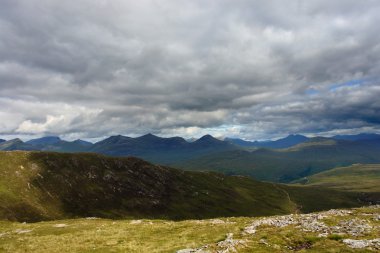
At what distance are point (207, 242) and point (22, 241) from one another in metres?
28.7

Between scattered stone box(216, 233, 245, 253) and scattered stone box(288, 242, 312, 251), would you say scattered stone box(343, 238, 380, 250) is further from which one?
scattered stone box(216, 233, 245, 253)

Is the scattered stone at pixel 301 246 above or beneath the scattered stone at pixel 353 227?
beneath

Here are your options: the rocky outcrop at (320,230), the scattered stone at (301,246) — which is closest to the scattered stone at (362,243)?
the rocky outcrop at (320,230)

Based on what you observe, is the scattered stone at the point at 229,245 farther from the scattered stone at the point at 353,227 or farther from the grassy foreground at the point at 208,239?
the scattered stone at the point at 353,227

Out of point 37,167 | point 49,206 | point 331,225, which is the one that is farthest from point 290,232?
point 37,167

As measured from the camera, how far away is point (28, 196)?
495 ft

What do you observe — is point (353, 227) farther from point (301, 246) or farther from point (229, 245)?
point (229, 245)

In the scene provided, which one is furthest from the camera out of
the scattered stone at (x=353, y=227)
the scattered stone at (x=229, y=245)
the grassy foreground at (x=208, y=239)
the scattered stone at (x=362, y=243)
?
the scattered stone at (x=353, y=227)

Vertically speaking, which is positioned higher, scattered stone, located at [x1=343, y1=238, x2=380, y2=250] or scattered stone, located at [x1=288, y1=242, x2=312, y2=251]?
scattered stone, located at [x1=343, y1=238, x2=380, y2=250]

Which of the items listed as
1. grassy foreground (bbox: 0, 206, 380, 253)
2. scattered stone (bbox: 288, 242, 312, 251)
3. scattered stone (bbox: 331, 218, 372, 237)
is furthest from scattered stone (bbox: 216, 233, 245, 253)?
scattered stone (bbox: 331, 218, 372, 237)

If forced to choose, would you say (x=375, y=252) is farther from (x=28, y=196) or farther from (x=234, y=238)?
(x=28, y=196)

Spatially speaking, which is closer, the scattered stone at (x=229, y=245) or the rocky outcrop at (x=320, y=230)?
the rocky outcrop at (x=320, y=230)

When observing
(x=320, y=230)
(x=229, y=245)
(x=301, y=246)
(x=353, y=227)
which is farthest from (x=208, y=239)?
(x=353, y=227)

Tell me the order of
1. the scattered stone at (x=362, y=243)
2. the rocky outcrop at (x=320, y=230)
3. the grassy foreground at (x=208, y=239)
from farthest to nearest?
the grassy foreground at (x=208, y=239) < the rocky outcrop at (x=320, y=230) < the scattered stone at (x=362, y=243)
